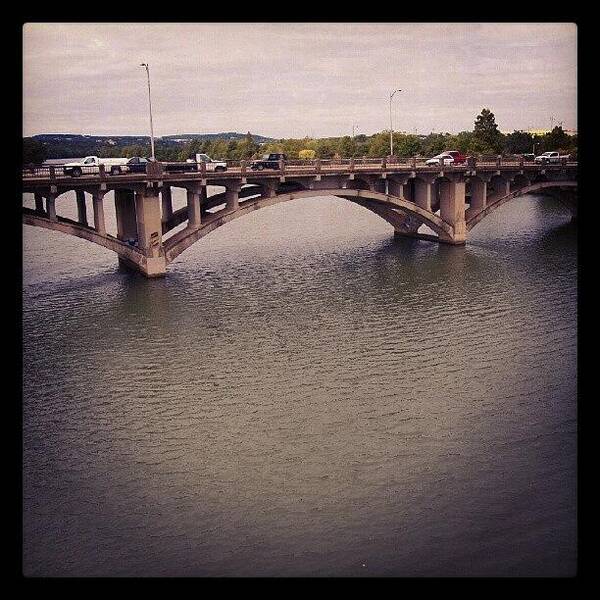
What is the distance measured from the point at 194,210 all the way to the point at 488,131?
76.8 meters

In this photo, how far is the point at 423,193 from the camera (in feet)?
150

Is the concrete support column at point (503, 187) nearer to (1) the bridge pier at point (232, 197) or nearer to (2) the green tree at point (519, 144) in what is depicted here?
(1) the bridge pier at point (232, 197)

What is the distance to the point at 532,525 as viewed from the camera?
13.2 metres

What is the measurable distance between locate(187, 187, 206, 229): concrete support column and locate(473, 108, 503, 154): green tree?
226ft

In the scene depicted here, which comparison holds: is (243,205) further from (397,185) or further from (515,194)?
(515,194)

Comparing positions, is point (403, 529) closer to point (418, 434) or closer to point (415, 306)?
point (418, 434)

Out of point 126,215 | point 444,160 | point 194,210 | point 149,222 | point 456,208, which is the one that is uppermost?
point 444,160

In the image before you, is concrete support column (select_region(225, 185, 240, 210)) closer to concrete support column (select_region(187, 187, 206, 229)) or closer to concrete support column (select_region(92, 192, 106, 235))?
concrete support column (select_region(187, 187, 206, 229))

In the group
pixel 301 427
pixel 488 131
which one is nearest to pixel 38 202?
pixel 301 427

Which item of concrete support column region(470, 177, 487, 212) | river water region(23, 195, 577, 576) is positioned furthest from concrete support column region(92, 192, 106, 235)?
concrete support column region(470, 177, 487, 212)

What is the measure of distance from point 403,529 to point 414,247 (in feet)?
112

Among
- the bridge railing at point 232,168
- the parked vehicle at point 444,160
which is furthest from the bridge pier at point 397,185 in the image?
the parked vehicle at point 444,160
